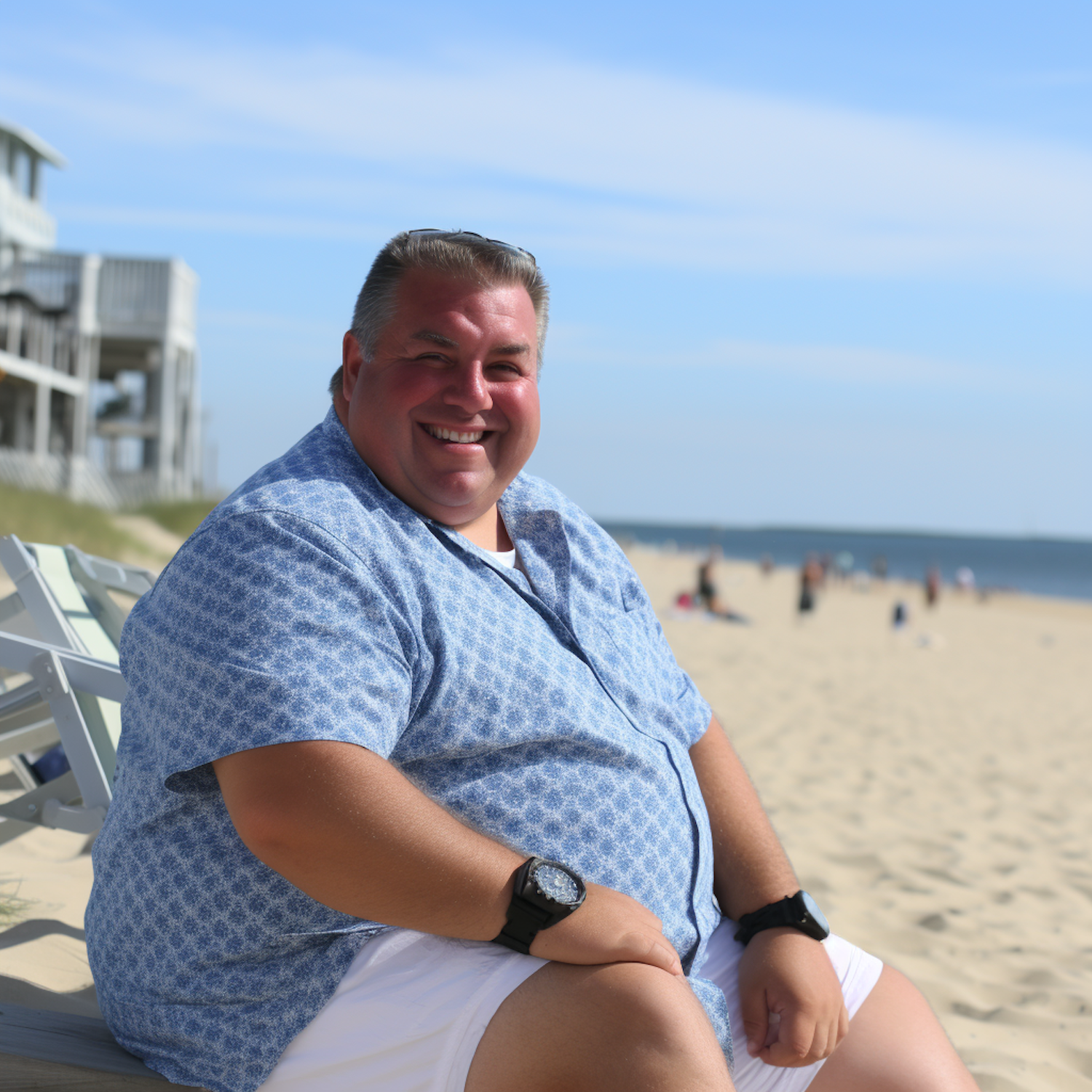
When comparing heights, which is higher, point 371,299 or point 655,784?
point 371,299

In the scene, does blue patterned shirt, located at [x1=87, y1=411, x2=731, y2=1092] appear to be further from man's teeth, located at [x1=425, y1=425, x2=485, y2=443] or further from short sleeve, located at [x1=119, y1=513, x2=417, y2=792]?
man's teeth, located at [x1=425, y1=425, x2=485, y2=443]

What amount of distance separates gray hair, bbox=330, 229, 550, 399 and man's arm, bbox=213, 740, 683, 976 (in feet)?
2.41

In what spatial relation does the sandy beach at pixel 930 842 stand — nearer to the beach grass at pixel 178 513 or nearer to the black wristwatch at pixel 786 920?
the black wristwatch at pixel 786 920

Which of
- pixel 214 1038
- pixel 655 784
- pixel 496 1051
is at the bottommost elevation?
pixel 214 1038

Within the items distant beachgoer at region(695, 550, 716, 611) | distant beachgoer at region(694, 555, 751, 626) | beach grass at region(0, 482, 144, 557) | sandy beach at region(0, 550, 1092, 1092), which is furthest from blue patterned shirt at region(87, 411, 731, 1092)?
distant beachgoer at region(695, 550, 716, 611)

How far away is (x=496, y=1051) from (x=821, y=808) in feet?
14.4

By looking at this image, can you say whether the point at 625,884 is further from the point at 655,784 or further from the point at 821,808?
the point at 821,808

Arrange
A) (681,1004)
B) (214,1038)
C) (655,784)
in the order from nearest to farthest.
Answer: (681,1004) < (214,1038) < (655,784)

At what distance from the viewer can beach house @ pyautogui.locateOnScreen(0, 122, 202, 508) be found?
1845 centimetres

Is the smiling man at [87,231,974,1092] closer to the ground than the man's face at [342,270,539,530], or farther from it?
closer to the ground

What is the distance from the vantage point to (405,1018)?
1.43 meters

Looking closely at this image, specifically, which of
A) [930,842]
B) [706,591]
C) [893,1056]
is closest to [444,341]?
[893,1056]

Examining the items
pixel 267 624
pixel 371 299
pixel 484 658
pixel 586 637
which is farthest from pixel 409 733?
pixel 371 299

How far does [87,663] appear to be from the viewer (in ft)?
8.35
